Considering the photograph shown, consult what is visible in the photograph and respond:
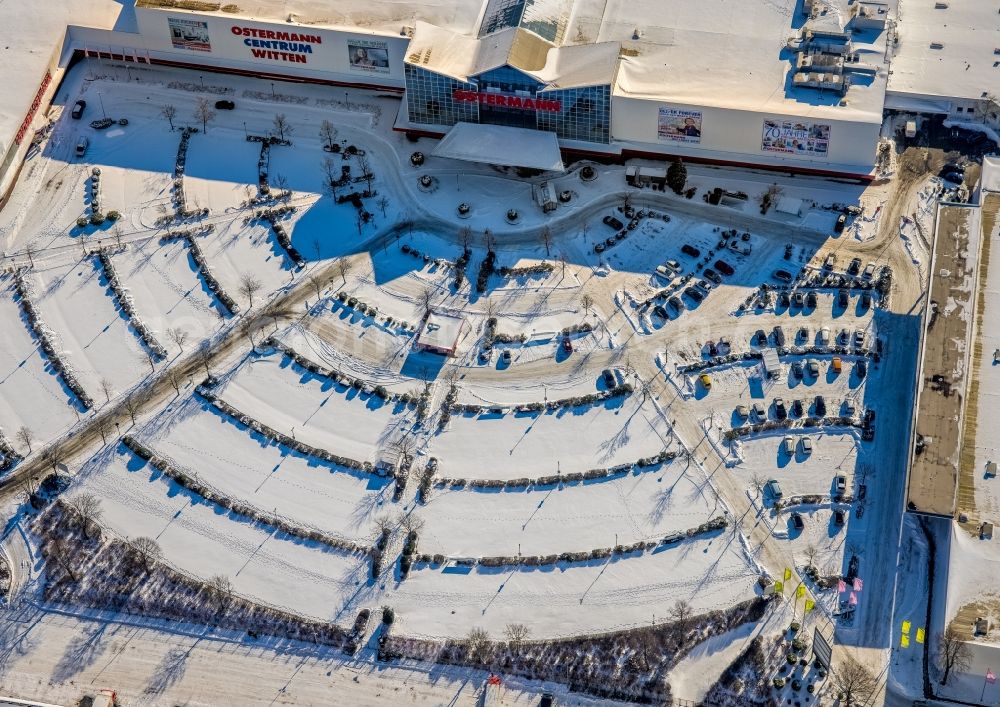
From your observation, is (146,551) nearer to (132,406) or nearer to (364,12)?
(132,406)

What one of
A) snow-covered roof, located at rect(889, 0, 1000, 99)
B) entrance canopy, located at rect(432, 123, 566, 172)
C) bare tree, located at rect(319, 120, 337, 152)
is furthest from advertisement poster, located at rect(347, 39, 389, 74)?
snow-covered roof, located at rect(889, 0, 1000, 99)

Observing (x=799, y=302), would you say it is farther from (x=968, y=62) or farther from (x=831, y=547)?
(x=968, y=62)

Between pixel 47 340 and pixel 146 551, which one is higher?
pixel 47 340

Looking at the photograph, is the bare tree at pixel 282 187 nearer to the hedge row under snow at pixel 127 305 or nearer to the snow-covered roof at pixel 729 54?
the hedge row under snow at pixel 127 305

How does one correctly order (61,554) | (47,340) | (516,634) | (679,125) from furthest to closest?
(679,125)
(47,340)
(61,554)
(516,634)

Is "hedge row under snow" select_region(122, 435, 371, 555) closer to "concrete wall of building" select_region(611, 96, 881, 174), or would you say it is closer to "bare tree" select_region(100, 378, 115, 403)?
"bare tree" select_region(100, 378, 115, 403)

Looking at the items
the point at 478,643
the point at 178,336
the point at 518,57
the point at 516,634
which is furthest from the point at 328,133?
the point at 516,634

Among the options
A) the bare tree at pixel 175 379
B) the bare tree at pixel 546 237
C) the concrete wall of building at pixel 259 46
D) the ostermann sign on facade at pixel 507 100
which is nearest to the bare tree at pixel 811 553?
the bare tree at pixel 546 237

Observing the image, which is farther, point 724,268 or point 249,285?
point 724,268
